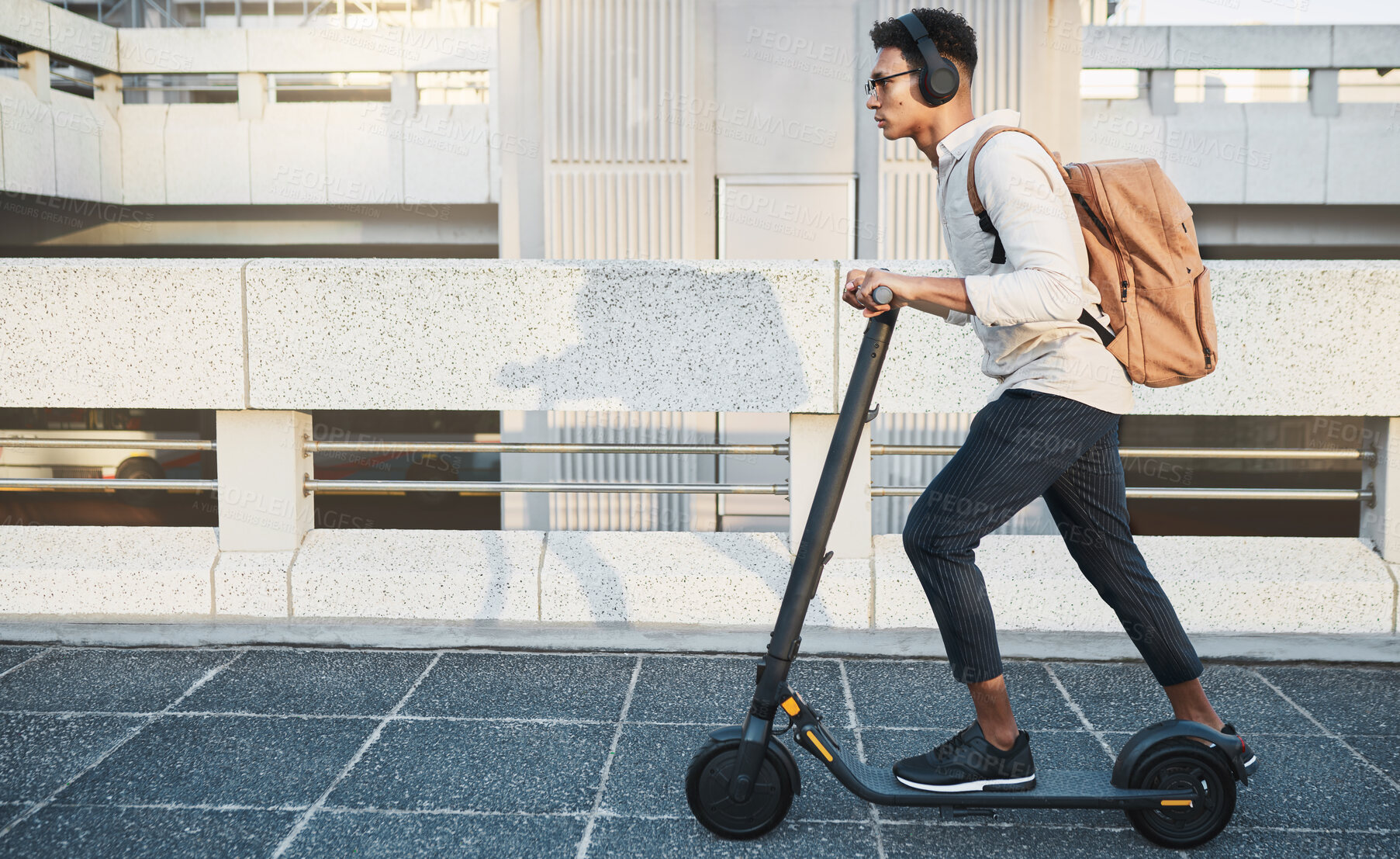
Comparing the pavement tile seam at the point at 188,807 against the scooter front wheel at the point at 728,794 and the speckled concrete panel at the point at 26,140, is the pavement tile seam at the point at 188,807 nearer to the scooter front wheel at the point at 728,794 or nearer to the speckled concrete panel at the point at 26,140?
the scooter front wheel at the point at 728,794

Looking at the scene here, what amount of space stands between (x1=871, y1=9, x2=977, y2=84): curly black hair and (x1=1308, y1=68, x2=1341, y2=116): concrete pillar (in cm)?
2257

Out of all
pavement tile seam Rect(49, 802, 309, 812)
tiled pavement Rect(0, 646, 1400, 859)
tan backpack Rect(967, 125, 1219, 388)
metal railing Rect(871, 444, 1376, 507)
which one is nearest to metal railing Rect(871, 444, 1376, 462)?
metal railing Rect(871, 444, 1376, 507)

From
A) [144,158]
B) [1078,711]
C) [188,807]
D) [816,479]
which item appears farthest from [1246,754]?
[144,158]

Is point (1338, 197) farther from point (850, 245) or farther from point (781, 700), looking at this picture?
point (781, 700)

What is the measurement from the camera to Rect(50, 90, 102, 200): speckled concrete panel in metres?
19.9

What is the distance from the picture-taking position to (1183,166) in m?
19.6

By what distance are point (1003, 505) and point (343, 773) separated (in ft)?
6.04

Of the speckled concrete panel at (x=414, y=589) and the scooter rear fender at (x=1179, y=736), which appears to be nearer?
the scooter rear fender at (x=1179, y=736)

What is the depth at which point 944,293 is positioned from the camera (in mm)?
1983

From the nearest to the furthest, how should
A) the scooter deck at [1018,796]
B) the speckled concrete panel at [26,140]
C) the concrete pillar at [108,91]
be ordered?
1. the scooter deck at [1018,796]
2. the speckled concrete panel at [26,140]
3. the concrete pillar at [108,91]

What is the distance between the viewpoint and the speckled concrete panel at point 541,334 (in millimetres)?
3566

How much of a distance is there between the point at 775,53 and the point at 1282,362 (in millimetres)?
5909

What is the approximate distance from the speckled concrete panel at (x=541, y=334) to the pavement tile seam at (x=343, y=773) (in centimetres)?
103

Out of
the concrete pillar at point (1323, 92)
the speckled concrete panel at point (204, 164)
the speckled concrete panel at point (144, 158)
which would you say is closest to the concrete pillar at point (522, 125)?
the speckled concrete panel at point (204, 164)
